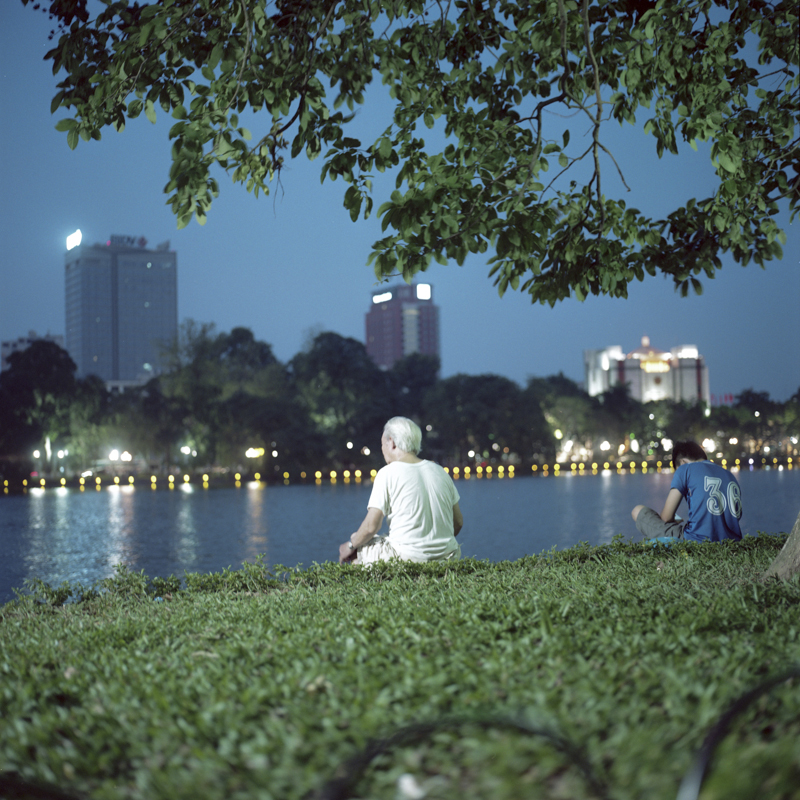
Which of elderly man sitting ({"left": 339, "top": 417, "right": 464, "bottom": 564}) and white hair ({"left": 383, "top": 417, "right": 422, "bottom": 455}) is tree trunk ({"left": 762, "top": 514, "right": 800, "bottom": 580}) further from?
white hair ({"left": 383, "top": 417, "right": 422, "bottom": 455})

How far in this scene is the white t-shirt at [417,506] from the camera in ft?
17.6

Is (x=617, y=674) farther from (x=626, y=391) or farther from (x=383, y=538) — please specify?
(x=626, y=391)

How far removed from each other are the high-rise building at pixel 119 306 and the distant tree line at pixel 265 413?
278ft

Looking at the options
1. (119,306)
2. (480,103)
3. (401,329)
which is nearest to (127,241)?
(119,306)

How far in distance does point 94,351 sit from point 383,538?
174294 millimetres

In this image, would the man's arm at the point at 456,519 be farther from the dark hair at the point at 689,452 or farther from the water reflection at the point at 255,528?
the water reflection at the point at 255,528

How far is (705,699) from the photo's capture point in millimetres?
2402

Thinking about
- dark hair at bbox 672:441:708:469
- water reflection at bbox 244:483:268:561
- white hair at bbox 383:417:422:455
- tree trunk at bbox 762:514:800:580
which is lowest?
water reflection at bbox 244:483:268:561

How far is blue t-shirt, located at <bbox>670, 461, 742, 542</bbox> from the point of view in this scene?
21.4 feet

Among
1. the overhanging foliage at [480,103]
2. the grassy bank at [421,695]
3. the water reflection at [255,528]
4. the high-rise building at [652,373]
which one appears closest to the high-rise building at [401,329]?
the high-rise building at [652,373]

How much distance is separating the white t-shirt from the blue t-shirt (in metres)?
2.11

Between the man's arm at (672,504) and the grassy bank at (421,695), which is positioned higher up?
the man's arm at (672,504)

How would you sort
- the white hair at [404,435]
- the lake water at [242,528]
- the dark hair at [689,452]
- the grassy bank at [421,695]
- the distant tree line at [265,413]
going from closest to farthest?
1. the grassy bank at [421,695]
2. the white hair at [404,435]
3. the dark hair at [689,452]
4. the lake water at [242,528]
5. the distant tree line at [265,413]

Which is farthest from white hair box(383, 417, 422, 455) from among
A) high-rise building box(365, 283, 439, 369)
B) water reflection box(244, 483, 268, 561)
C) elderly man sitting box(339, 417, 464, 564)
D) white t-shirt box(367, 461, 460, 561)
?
high-rise building box(365, 283, 439, 369)
